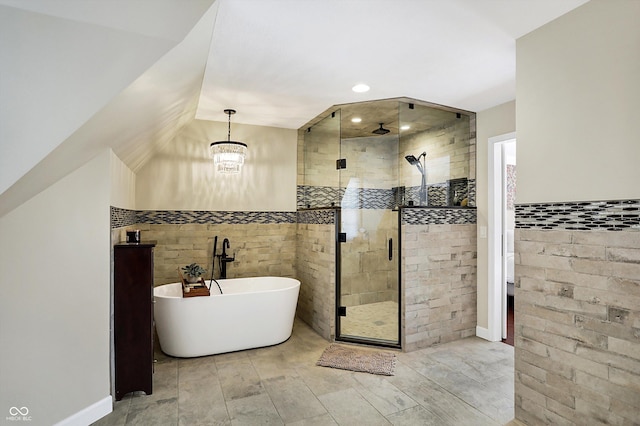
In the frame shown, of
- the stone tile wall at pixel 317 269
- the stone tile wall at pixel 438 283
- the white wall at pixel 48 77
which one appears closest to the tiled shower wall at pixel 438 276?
the stone tile wall at pixel 438 283

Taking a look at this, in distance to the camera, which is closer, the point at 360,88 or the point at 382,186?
the point at 360,88

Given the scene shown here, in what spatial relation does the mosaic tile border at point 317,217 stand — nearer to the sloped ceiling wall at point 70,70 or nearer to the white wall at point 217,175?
the white wall at point 217,175

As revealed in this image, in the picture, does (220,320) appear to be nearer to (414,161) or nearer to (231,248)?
(231,248)

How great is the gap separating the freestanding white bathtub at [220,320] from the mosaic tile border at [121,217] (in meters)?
0.74

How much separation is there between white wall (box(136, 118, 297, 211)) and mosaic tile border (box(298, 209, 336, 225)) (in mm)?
288

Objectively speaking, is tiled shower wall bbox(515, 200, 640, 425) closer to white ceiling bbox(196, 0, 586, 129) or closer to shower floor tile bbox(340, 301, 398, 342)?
white ceiling bbox(196, 0, 586, 129)

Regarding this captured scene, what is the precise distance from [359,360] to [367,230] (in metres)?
1.42

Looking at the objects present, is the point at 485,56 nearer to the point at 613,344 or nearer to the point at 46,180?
the point at 613,344

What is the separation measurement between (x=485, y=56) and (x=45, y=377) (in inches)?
149

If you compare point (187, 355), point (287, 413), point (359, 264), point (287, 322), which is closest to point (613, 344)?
point (287, 413)

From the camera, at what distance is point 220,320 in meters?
3.47

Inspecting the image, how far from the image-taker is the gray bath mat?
10.5 feet

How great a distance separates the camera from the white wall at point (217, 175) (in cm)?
431

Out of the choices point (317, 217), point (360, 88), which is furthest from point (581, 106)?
point (317, 217)
